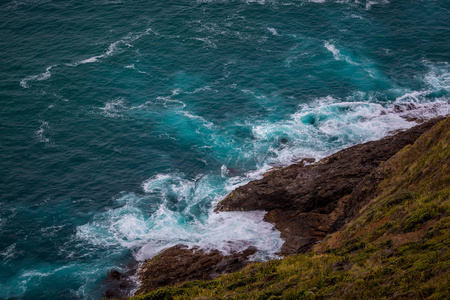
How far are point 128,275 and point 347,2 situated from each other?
76056 mm

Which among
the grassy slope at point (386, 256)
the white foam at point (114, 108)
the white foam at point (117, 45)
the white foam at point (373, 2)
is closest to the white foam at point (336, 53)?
the white foam at point (373, 2)

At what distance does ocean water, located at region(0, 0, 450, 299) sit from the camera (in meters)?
49.3

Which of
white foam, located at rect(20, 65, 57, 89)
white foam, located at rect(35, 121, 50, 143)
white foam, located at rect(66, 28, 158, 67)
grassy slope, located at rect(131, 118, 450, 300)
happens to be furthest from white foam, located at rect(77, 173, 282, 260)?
white foam, located at rect(66, 28, 158, 67)

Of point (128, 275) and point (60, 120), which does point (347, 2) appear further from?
point (128, 275)

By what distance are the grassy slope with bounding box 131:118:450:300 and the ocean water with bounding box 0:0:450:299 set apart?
37.3 feet

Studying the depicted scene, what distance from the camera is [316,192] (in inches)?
1810

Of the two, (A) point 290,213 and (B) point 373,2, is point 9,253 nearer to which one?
(A) point 290,213

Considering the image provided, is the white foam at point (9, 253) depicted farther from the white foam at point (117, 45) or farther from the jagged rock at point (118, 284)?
the white foam at point (117, 45)

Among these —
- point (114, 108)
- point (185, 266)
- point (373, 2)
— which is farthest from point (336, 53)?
point (185, 266)

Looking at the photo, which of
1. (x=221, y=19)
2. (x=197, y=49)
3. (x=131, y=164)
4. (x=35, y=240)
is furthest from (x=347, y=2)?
(x=35, y=240)

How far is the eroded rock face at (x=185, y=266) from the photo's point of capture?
39.6 m

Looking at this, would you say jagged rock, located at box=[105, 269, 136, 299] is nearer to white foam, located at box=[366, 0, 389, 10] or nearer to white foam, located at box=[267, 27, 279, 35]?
white foam, located at box=[267, 27, 279, 35]

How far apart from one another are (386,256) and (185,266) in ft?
71.4

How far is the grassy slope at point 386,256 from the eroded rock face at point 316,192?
557cm
